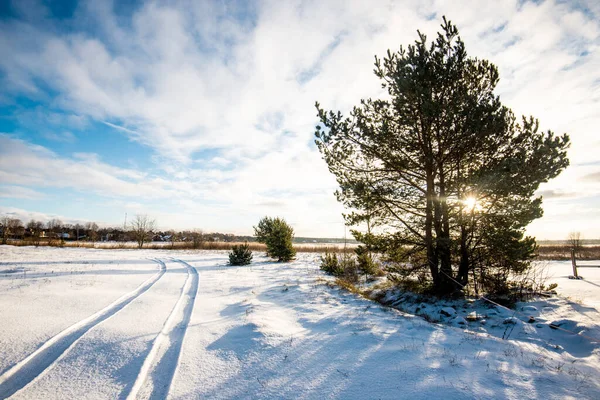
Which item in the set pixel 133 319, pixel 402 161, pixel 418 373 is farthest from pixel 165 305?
pixel 402 161

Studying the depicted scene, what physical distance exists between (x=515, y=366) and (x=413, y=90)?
7.07 m

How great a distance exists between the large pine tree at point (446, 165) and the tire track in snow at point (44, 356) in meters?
8.00

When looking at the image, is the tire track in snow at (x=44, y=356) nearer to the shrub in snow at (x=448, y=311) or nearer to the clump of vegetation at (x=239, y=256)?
the shrub in snow at (x=448, y=311)

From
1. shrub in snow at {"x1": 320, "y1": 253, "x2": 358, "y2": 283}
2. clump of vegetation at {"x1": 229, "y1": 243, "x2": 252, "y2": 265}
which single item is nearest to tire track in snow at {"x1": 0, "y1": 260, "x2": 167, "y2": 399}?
shrub in snow at {"x1": 320, "y1": 253, "x2": 358, "y2": 283}

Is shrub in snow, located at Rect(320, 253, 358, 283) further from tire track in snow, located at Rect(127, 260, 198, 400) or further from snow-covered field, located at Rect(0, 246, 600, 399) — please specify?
tire track in snow, located at Rect(127, 260, 198, 400)

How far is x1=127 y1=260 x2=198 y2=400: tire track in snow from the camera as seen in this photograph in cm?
334

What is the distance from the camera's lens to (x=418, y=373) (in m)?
3.62

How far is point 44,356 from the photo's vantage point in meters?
4.10

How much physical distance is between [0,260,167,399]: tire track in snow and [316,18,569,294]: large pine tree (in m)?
8.00

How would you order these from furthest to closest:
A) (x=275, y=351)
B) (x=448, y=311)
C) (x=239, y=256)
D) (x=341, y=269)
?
(x=239, y=256) → (x=341, y=269) → (x=448, y=311) → (x=275, y=351)

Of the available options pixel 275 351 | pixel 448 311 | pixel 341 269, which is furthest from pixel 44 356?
pixel 341 269

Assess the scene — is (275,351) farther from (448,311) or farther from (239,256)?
(239,256)

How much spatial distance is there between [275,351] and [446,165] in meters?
8.60

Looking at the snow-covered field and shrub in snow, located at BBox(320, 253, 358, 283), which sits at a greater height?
the snow-covered field
